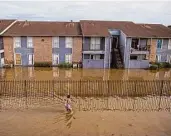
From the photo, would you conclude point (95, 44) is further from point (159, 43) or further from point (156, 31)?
point (156, 31)

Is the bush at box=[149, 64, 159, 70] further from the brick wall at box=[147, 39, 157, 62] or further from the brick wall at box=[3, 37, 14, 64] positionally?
the brick wall at box=[3, 37, 14, 64]

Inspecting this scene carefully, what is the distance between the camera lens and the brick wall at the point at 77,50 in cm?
3038

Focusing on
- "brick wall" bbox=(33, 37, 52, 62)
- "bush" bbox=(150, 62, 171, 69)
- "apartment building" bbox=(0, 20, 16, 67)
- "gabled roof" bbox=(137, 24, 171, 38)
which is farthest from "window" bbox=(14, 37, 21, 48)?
"bush" bbox=(150, 62, 171, 69)

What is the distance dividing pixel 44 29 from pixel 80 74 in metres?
8.88

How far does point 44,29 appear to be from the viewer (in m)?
31.8

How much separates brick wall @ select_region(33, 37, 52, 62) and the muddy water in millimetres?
1766

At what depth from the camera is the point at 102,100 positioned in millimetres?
17797

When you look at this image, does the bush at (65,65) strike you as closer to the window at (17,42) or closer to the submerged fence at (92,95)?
the window at (17,42)

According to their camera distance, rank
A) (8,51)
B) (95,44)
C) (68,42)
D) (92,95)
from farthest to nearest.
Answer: (95,44) → (68,42) → (8,51) → (92,95)

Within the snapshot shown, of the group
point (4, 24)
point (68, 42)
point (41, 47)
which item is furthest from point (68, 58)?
point (4, 24)

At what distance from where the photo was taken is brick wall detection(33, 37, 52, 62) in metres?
30.2

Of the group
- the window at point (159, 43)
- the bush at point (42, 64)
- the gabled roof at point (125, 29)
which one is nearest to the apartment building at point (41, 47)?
the bush at point (42, 64)

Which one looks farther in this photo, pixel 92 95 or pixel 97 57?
pixel 97 57

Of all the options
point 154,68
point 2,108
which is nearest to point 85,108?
point 2,108
